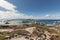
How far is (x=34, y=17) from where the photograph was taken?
5.03 meters

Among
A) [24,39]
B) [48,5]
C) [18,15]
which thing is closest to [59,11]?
[48,5]

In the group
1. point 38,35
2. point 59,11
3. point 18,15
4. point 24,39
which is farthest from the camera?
point 59,11

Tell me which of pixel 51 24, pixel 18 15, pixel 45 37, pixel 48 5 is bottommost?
pixel 45 37

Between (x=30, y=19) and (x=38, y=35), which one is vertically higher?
(x=30, y=19)

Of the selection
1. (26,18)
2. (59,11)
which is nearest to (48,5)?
(59,11)

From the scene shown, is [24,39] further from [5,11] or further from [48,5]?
[48,5]

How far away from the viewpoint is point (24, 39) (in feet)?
13.1

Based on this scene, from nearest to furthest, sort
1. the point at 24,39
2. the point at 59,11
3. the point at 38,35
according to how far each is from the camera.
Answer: the point at 24,39 → the point at 38,35 → the point at 59,11

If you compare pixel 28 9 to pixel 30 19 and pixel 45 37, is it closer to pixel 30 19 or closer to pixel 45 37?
pixel 30 19

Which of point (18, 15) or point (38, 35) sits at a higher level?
point (18, 15)

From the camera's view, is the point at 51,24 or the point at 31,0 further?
the point at 51,24

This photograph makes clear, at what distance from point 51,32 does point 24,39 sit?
1.28m

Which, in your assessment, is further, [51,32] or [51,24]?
[51,24]

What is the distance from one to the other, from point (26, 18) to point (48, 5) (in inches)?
35.9
